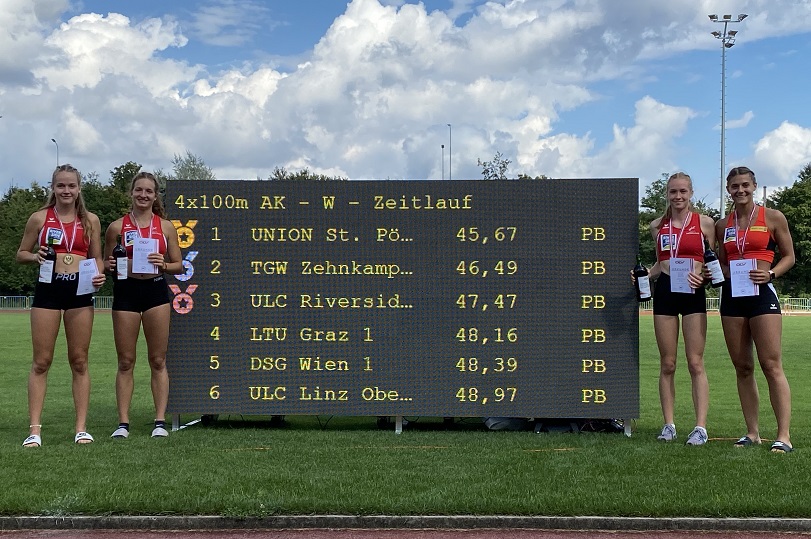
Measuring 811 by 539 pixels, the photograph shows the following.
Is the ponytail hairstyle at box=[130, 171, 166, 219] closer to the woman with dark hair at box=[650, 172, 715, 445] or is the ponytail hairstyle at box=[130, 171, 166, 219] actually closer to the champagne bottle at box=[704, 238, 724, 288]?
the woman with dark hair at box=[650, 172, 715, 445]

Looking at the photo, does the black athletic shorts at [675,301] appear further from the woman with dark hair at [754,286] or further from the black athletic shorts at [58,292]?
the black athletic shorts at [58,292]

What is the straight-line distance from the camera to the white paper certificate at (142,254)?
723cm

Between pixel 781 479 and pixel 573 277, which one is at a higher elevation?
pixel 573 277

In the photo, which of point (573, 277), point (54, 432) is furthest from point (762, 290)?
point (54, 432)

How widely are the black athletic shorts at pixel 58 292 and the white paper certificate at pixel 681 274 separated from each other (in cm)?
502

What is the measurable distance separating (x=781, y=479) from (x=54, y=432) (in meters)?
6.23

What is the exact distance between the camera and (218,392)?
7.89 metres

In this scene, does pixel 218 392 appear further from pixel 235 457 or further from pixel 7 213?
pixel 7 213

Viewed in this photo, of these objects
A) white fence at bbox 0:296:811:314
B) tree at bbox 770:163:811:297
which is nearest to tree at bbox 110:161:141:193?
white fence at bbox 0:296:811:314

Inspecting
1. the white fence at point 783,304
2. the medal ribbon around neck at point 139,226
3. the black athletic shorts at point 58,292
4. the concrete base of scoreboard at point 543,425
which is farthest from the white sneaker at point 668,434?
the white fence at point 783,304

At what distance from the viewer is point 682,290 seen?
23.3 ft

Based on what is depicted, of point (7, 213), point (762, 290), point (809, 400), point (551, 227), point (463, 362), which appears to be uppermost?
point (7, 213)

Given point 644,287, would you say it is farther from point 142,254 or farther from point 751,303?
point 142,254

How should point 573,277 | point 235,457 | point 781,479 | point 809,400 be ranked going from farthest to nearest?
point 809,400, point 573,277, point 235,457, point 781,479
